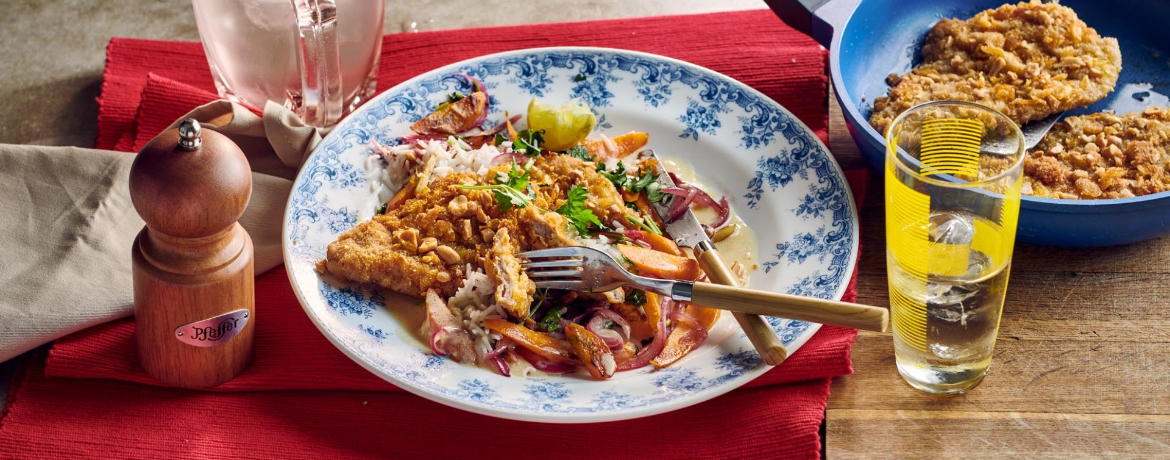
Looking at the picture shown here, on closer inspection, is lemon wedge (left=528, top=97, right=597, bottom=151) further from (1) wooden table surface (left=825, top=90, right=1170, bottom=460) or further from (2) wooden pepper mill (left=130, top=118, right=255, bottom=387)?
(2) wooden pepper mill (left=130, top=118, right=255, bottom=387)

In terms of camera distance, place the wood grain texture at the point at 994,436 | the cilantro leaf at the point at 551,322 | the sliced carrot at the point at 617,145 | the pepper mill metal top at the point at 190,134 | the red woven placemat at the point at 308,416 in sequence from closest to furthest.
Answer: the pepper mill metal top at the point at 190,134, the wood grain texture at the point at 994,436, the red woven placemat at the point at 308,416, the cilantro leaf at the point at 551,322, the sliced carrot at the point at 617,145

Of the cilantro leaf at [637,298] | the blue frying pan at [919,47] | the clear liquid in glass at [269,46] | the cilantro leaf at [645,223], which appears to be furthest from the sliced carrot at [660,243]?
the clear liquid in glass at [269,46]

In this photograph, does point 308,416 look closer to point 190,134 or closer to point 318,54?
point 190,134

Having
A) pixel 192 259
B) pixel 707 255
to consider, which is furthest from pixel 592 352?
pixel 192 259

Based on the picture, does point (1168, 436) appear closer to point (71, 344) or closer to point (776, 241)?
point (776, 241)

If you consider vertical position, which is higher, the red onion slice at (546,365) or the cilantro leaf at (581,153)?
the cilantro leaf at (581,153)

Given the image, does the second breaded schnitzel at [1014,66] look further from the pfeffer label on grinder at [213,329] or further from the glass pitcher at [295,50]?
the pfeffer label on grinder at [213,329]

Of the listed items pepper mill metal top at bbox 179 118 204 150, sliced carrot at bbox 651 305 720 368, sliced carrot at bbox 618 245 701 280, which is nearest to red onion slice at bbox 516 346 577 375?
sliced carrot at bbox 651 305 720 368
